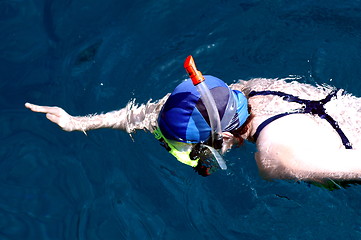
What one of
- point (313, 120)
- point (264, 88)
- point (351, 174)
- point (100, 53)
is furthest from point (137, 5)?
point (351, 174)

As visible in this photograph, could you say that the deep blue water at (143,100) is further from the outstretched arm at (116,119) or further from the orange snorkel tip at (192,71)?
the orange snorkel tip at (192,71)

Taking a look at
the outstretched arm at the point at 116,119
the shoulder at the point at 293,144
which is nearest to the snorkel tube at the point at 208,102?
the shoulder at the point at 293,144

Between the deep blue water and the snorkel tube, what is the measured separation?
79 centimetres

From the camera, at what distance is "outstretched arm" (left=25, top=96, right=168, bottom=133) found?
163 inches

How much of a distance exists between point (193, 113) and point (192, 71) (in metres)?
0.31

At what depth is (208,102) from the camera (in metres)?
3.39

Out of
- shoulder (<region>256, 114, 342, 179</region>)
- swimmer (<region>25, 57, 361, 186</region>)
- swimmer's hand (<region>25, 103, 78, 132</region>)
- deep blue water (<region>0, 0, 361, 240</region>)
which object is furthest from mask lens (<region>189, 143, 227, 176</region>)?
swimmer's hand (<region>25, 103, 78, 132</region>)

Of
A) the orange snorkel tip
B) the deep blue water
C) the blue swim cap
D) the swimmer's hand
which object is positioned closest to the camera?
the orange snorkel tip

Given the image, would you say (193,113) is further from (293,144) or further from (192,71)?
(293,144)

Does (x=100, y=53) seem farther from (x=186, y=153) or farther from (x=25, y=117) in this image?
(x=186, y=153)

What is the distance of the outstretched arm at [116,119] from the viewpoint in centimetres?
415

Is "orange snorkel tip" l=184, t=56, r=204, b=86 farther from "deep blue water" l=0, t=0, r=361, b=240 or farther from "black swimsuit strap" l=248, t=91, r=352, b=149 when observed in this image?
"deep blue water" l=0, t=0, r=361, b=240

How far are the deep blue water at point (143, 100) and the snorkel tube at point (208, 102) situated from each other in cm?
79

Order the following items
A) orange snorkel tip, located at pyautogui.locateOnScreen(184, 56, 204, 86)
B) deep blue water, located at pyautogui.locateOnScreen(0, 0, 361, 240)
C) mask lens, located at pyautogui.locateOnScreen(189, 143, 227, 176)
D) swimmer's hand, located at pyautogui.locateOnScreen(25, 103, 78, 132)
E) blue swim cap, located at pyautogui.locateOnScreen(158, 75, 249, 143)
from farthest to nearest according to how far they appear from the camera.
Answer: deep blue water, located at pyautogui.locateOnScreen(0, 0, 361, 240) → swimmer's hand, located at pyautogui.locateOnScreen(25, 103, 78, 132) → mask lens, located at pyautogui.locateOnScreen(189, 143, 227, 176) → blue swim cap, located at pyautogui.locateOnScreen(158, 75, 249, 143) → orange snorkel tip, located at pyautogui.locateOnScreen(184, 56, 204, 86)
